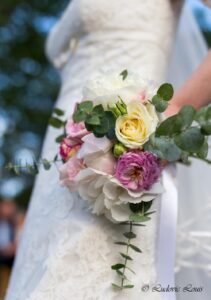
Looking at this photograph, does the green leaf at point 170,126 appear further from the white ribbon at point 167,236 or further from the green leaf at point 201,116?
the white ribbon at point 167,236

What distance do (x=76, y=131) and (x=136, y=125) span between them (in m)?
0.18

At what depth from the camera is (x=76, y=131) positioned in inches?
52.7

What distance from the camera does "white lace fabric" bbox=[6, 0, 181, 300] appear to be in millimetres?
1254

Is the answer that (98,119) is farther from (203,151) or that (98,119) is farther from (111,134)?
(203,151)

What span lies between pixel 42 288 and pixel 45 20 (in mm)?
7385

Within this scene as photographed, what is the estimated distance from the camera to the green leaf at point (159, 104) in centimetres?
123

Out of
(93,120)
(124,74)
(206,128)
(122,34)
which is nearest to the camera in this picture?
(206,128)

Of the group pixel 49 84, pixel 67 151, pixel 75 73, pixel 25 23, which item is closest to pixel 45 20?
pixel 25 23

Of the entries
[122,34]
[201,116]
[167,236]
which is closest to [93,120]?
[201,116]

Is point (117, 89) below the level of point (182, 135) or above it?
above

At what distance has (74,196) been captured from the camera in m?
1.45

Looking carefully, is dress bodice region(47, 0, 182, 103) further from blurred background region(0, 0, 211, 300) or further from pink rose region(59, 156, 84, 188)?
blurred background region(0, 0, 211, 300)

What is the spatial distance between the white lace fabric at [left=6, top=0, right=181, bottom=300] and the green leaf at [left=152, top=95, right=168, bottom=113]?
283 mm

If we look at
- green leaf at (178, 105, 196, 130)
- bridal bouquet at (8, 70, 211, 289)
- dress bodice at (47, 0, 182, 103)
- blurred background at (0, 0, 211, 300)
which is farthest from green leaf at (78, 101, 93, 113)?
blurred background at (0, 0, 211, 300)
